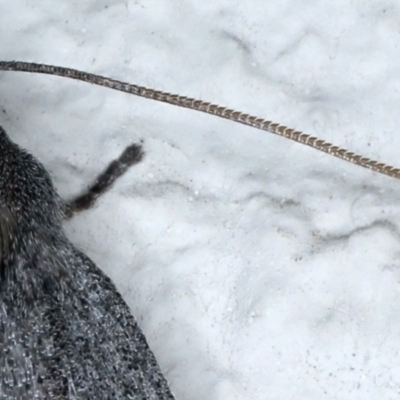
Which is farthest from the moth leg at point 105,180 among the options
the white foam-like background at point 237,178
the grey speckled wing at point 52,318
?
the grey speckled wing at point 52,318

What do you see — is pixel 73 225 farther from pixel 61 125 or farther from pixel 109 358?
pixel 109 358

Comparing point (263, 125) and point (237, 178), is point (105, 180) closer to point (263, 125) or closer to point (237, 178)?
point (237, 178)

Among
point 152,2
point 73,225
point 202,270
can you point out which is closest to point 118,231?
point 73,225

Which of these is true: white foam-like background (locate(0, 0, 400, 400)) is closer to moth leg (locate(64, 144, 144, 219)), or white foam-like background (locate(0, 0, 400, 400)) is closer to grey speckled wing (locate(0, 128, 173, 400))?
moth leg (locate(64, 144, 144, 219))

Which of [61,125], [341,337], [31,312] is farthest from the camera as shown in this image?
[61,125]

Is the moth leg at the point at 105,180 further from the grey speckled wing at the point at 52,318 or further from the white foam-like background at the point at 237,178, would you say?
the grey speckled wing at the point at 52,318


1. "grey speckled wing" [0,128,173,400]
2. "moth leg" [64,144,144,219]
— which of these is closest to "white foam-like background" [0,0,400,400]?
"moth leg" [64,144,144,219]
